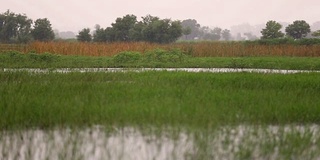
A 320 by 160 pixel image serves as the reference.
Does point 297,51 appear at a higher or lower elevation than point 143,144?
higher

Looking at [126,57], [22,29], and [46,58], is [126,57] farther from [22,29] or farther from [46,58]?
[22,29]

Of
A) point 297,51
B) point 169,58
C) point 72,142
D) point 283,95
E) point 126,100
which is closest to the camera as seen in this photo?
point 72,142

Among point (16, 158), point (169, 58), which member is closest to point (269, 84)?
point (16, 158)

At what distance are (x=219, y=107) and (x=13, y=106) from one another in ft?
13.1

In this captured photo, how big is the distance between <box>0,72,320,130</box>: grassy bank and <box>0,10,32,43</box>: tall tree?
32350 millimetres

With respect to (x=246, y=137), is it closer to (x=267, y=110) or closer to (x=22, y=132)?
(x=267, y=110)

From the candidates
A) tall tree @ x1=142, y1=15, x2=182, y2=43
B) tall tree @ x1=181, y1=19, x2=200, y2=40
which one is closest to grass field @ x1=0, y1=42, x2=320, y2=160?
tall tree @ x1=142, y1=15, x2=182, y2=43

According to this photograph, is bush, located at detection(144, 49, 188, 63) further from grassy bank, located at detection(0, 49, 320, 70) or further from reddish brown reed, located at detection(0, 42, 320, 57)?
reddish brown reed, located at detection(0, 42, 320, 57)

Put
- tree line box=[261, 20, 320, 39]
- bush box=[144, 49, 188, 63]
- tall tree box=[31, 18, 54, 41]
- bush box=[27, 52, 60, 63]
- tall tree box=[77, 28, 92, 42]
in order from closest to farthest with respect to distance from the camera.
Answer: bush box=[27, 52, 60, 63]
bush box=[144, 49, 188, 63]
tree line box=[261, 20, 320, 39]
tall tree box=[77, 28, 92, 42]
tall tree box=[31, 18, 54, 41]

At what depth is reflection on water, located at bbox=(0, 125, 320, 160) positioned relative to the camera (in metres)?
4.64

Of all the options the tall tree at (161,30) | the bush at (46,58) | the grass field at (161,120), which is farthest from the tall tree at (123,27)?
the grass field at (161,120)

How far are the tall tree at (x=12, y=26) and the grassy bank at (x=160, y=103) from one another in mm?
32350

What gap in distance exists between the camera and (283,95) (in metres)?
7.82

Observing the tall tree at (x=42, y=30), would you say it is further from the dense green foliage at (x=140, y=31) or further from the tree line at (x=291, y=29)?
the tree line at (x=291, y=29)
